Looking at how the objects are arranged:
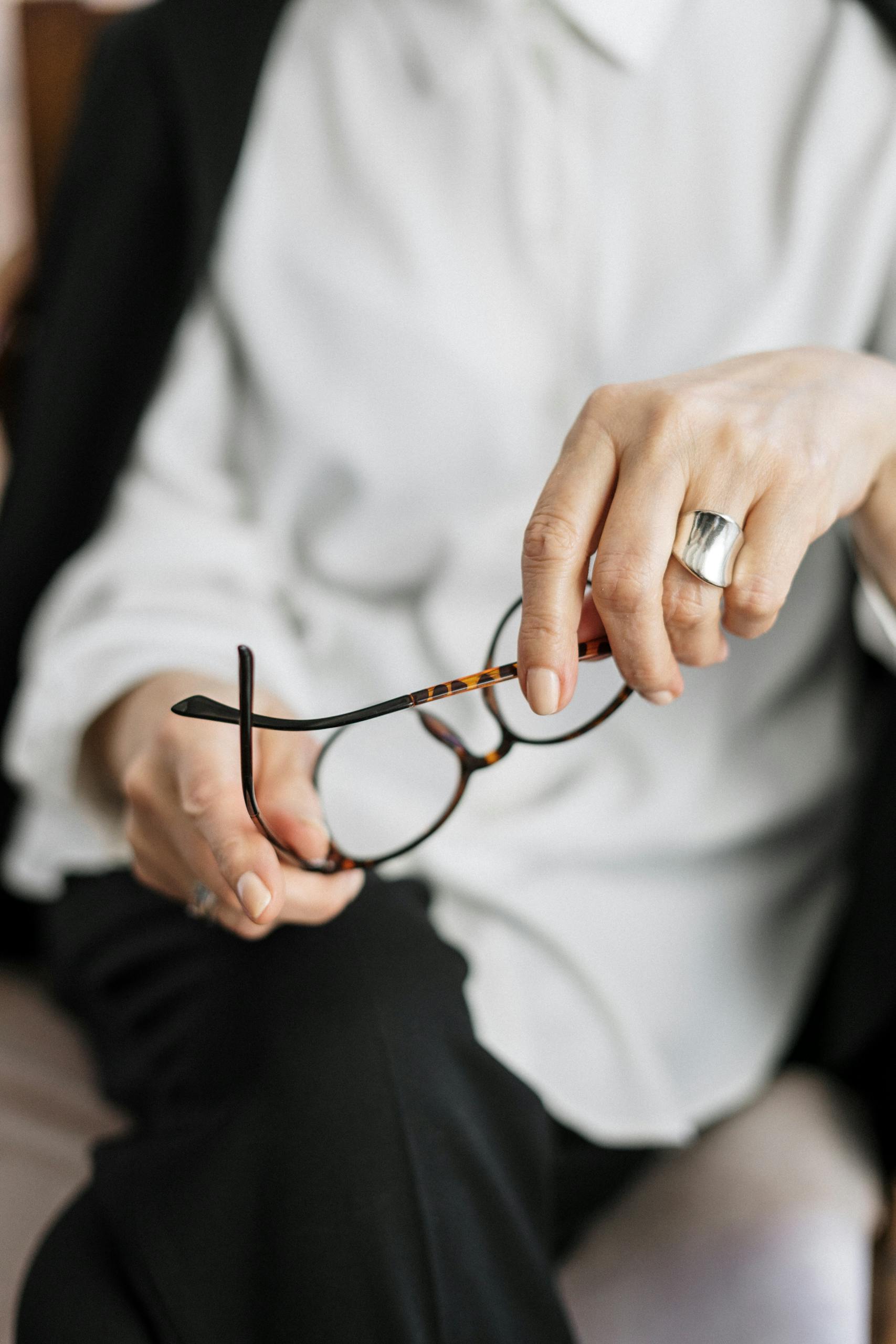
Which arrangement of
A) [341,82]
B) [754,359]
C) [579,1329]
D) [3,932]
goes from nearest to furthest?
[754,359] → [579,1329] → [341,82] → [3,932]

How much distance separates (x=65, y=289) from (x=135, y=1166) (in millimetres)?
477

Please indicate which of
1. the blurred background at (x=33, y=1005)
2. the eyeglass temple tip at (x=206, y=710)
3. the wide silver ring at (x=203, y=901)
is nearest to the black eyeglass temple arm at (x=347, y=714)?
the eyeglass temple tip at (x=206, y=710)

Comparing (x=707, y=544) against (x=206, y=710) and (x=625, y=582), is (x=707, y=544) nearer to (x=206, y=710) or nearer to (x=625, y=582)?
(x=625, y=582)

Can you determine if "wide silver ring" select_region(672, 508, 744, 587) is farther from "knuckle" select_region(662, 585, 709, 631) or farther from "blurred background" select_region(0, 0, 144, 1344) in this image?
"blurred background" select_region(0, 0, 144, 1344)

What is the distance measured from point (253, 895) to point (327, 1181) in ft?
0.37

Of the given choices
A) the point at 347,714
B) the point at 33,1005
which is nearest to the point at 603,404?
the point at 347,714

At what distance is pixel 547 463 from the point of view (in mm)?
492

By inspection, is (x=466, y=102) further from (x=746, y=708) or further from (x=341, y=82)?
(x=746, y=708)

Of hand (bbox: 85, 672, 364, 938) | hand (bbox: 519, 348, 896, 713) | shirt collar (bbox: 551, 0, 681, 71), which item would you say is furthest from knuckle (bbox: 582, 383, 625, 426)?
shirt collar (bbox: 551, 0, 681, 71)

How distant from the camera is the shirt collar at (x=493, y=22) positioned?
48 cm

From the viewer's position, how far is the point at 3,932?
0.67 metres

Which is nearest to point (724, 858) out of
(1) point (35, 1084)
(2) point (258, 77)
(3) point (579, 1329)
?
(3) point (579, 1329)

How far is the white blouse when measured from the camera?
481 mm

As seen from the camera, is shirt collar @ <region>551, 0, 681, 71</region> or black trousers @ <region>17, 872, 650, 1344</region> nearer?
black trousers @ <region>17, 872, 650, 1344</region>
